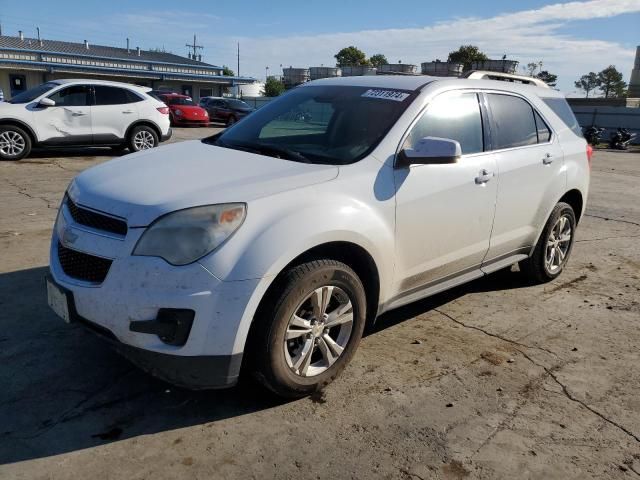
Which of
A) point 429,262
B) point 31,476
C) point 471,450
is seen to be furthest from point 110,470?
point 429,262

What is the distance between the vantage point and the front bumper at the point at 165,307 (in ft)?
8.26

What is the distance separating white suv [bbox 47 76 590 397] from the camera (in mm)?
2570

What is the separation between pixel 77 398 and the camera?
117 inches

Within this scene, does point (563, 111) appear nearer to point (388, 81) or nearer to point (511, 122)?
point (511, 122)

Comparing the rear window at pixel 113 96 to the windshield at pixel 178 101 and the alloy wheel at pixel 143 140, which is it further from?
the windshield at pixel 178 101

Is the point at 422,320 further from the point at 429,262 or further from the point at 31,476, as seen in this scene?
the point at 31,476

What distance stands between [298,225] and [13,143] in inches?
426

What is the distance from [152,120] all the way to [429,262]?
35.6 feet

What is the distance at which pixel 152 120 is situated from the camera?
13.0 meters

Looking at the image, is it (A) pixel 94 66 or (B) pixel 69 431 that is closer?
(B) pixel 69 431

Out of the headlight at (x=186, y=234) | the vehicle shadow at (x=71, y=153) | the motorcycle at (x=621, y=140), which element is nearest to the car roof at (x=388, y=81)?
the headlight at (x=186, y=234)

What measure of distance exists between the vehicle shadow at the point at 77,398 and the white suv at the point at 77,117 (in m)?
8.98

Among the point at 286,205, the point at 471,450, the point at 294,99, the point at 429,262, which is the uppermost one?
the point at 294,99

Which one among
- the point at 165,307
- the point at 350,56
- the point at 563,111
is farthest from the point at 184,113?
the point at 350,56
